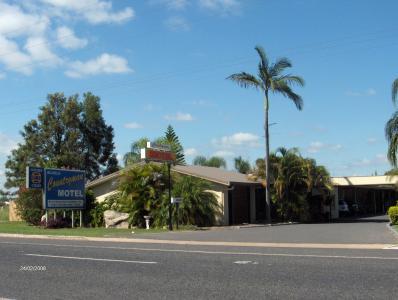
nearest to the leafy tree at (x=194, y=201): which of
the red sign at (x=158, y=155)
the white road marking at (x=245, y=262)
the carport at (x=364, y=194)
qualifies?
the red sign at (x=158, y=155)


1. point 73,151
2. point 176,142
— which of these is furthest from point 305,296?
point 73,151

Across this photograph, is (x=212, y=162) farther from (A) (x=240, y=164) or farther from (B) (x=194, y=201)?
(B) (x=194, y=201)

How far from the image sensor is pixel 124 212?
32.2 m

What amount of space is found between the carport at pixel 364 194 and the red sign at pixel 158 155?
59.5 feet

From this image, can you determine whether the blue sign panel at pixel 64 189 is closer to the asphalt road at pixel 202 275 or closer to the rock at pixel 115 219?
the rock at pixel 115 219

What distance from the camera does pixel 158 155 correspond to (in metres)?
28.2

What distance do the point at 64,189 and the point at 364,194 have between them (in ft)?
121

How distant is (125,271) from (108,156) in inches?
1769

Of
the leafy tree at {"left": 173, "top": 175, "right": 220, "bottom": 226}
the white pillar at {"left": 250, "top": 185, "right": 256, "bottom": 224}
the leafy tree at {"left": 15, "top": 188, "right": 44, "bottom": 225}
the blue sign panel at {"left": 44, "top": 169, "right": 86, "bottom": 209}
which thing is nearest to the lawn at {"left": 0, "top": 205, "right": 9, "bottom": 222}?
the leafy tree at {"left": 15, "top": 188, "right": 44, "bottom": 225}

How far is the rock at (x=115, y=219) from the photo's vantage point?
104ft

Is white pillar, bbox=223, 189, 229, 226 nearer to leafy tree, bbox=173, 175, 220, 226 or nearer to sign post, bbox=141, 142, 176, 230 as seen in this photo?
leafy tree, bbox=173, 175, 220, 226

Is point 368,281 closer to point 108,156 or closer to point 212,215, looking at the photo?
point 212,215
